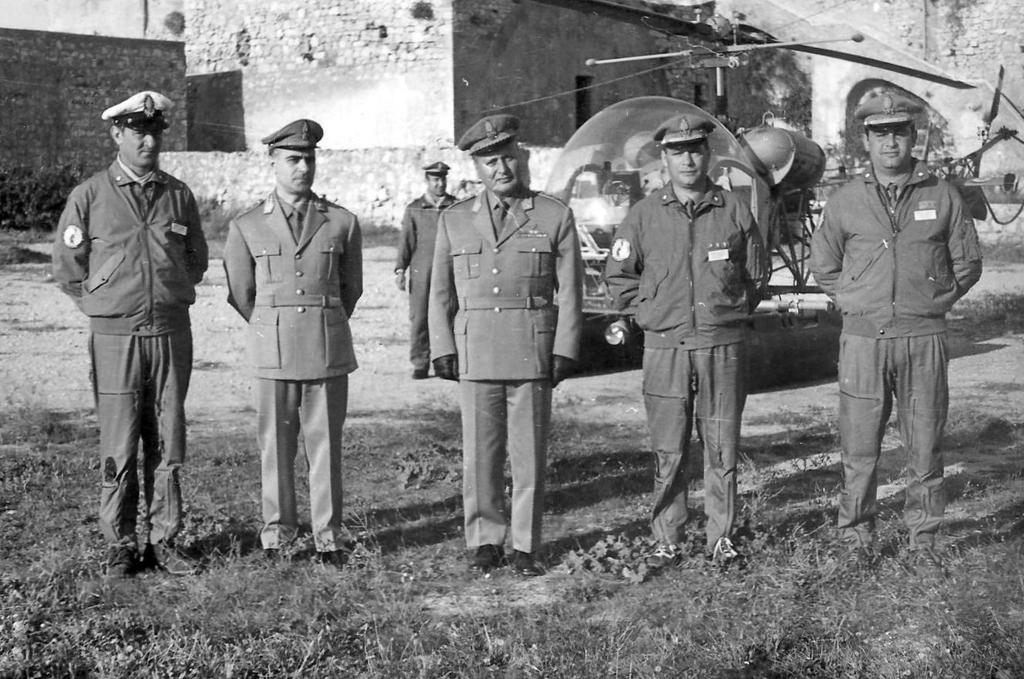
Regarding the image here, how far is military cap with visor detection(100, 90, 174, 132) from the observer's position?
531 centimetres

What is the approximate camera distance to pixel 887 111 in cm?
529

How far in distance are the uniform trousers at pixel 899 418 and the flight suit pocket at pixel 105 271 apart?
3.10 m

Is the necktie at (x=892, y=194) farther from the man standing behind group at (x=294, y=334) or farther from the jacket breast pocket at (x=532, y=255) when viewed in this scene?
the man standing behind group at (x=294, y=334)

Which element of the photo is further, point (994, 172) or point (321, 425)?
point (994, 172)

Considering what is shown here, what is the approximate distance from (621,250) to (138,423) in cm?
219

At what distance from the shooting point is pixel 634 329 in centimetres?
1100

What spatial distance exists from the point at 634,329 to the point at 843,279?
5596mm

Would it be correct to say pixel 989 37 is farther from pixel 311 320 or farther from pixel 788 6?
pixel 311 320

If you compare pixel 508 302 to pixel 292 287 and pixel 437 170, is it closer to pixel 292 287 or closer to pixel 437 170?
pixel 292 287

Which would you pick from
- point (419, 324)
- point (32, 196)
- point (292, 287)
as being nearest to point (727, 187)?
point (419, 324)

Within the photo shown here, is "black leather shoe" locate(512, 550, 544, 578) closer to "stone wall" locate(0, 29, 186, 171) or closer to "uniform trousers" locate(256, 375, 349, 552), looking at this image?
"uniform trousers" locate(256, 375, 349, 552)

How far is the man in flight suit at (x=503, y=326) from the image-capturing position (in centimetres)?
532

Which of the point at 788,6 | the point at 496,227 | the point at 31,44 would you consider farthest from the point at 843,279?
the point at 788,6

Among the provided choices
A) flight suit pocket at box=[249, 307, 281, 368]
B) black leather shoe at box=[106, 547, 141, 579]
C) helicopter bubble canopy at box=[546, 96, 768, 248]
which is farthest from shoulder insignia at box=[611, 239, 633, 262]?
helicopter bubble canopy at box=[546, 96, 768, 248]
